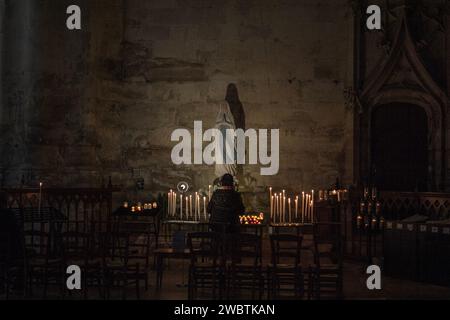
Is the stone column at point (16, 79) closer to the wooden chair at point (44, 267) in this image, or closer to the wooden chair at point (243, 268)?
the wooden chair at point (44, 267)

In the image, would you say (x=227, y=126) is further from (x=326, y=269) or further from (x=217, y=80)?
(x=326, y=269)

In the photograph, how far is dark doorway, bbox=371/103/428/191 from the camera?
1479 centimetres

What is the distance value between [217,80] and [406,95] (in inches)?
162

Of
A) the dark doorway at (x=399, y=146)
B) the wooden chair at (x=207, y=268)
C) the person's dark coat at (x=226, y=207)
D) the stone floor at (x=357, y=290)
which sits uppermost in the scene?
the dark doorway at (x=399, y=146)

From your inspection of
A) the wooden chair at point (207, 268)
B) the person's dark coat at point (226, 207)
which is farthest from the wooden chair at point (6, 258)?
the person's dark coat at point (226, 207)

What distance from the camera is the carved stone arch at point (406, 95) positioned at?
14438mm

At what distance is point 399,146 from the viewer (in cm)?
1490

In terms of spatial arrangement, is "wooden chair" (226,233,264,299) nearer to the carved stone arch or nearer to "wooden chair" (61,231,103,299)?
"wooden chair" (61,231,103,299)

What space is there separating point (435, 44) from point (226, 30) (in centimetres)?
452

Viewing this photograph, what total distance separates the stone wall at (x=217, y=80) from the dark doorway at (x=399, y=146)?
71 cm

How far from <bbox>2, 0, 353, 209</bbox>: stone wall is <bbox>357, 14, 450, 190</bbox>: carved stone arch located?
0.43 m

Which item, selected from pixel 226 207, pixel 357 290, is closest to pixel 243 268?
pixel 357 290
